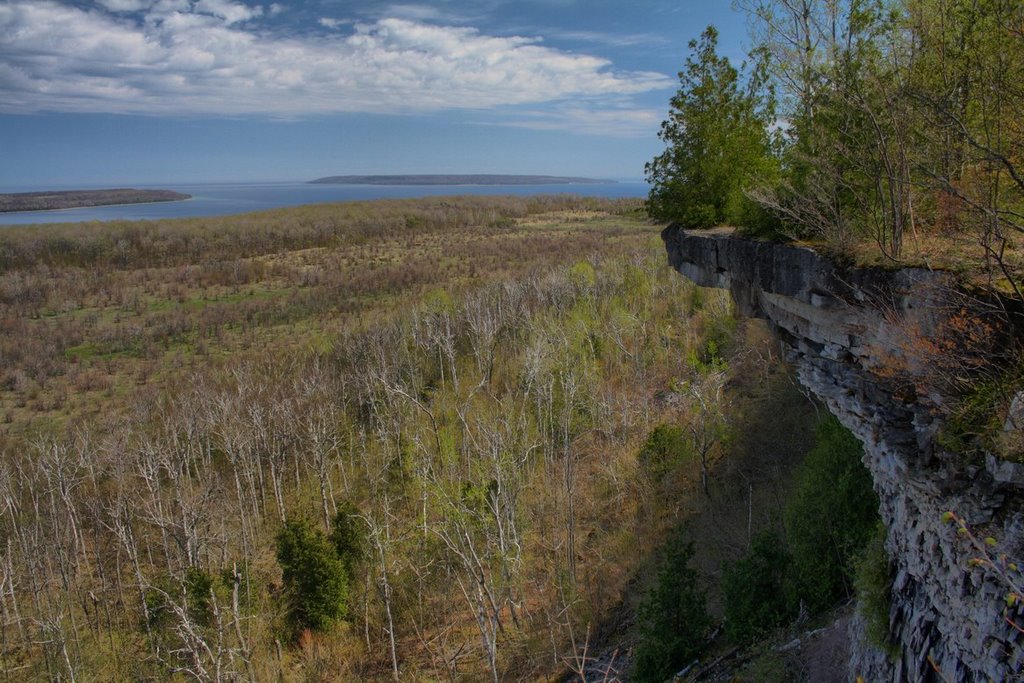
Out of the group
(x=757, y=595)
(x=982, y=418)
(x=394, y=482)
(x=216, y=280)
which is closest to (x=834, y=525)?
(x=757, y=595)

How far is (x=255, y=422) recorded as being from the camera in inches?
980

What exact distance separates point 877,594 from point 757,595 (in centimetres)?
454

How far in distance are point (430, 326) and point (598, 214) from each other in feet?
283

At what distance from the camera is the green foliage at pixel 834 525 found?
13.5m

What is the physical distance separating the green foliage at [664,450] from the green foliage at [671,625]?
29.4 feet

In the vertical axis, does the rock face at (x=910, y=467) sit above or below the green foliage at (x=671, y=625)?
above

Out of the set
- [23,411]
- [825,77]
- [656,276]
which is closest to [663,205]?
Answer: [825,77]

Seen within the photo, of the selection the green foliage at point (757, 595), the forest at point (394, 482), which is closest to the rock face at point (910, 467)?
the green foliage at point (757, 595)

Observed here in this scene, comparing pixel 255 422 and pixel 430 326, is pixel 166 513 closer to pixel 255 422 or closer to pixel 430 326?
pixel 255 422

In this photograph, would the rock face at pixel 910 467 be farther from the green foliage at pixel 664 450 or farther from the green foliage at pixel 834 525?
the green foliage at pixel 664 450

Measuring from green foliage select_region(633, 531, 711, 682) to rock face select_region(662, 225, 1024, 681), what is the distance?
12.6 ft

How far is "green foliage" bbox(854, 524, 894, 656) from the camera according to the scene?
9148 mm

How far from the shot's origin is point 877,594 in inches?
373

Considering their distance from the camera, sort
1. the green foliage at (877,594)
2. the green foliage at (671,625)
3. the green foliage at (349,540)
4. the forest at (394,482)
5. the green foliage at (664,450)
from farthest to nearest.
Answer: the green foliage at (664,450) → the green foliage at (349,540) → the forest at (394,482) → the green foliage at (671,625) → the green foliage at (877,594)
